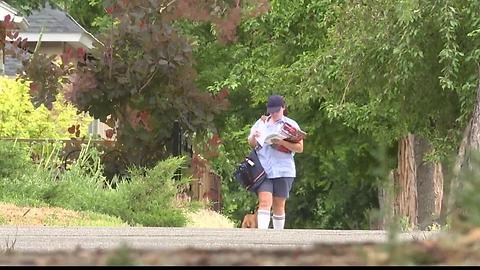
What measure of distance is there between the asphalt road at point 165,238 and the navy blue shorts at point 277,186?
2.49 meters

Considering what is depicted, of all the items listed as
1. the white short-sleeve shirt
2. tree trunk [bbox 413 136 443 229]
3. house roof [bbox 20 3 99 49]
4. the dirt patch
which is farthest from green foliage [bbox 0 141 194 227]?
house roof [bbox 20 3 99 49]

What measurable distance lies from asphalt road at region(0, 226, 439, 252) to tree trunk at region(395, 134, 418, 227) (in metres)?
20.8

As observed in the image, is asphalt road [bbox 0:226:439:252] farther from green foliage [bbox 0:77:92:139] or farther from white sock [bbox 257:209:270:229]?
green foliage [bbox 0:77:92:139]

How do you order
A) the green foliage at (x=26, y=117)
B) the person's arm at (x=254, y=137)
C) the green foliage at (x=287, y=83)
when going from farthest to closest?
1. the green foliage at (x=287, y=83)
2. the green foliage at (x=26, y=117)
3. the person's arm at (x=254, y=137)

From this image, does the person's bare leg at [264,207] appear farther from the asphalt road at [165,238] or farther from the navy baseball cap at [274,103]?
the asphalt road at [165,238]

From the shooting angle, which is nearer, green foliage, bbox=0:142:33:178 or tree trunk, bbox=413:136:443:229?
green foliage, bbox=0:142:33:178

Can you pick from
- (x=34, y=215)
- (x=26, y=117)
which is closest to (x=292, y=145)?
(x=34, y=215)

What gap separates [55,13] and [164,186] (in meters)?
25.7

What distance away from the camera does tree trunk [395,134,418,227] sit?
1398 inches

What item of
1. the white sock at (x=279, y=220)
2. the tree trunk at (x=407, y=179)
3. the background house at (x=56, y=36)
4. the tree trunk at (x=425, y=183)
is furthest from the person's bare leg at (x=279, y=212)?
the background house at (x=56, y=36)

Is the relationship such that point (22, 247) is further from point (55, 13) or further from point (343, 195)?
point (343, 195)

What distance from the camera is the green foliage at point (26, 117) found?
27.4m

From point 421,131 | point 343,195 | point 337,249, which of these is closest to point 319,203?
point 343,195

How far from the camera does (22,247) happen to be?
11.6 m
